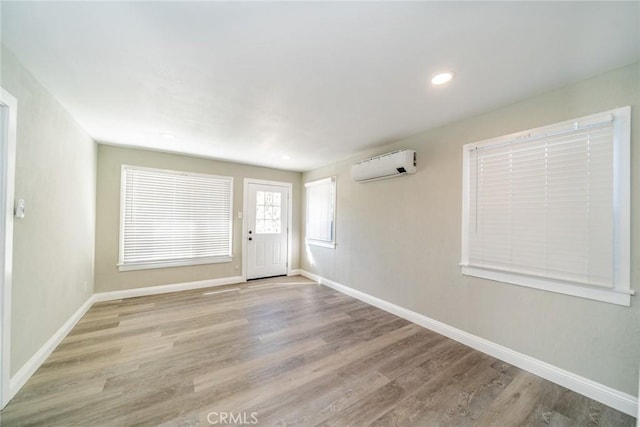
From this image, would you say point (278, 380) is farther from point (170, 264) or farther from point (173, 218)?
point (173, 218)

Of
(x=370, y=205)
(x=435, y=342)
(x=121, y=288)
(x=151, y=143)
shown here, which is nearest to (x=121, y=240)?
(x=121, y=288)

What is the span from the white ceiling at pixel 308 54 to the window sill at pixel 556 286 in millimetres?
1610

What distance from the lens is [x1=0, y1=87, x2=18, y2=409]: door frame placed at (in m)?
1.54

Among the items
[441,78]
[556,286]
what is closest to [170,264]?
[441,78]

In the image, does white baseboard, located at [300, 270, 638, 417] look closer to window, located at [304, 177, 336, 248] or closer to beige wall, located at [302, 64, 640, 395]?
beige wall, located at [302, 64, 640, 395]

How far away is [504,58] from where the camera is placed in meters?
1.58

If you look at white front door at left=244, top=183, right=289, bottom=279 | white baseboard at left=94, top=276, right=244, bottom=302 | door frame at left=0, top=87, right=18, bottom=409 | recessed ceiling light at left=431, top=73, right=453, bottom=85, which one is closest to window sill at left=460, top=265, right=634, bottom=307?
recessed ceiling light at left=431, top=73, right=453, bottom=85

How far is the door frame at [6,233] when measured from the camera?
1539 millimetres

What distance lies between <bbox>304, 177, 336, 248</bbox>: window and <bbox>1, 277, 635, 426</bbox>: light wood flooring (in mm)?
1855

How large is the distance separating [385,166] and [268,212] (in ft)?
9.33

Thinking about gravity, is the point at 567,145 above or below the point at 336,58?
below

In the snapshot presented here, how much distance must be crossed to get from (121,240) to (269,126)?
308 centimetres

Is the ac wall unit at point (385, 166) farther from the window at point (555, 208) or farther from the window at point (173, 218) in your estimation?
the window at point (173, 218)

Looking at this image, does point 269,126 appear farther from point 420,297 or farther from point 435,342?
point 435,342
